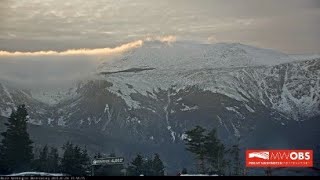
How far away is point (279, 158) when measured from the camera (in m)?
172

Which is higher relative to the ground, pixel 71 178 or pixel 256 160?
pixel 256 160

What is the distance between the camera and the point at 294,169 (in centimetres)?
17138

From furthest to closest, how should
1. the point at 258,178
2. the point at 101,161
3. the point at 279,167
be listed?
the point at 101,161 → the point at 279,167 → the point at 258,178

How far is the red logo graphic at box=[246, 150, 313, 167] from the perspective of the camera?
170000mm

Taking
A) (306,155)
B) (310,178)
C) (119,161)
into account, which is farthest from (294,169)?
(310,178)

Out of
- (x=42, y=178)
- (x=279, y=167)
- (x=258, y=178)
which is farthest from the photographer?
(x=279, y=167)

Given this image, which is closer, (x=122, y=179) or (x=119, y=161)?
(x=122, y=179)

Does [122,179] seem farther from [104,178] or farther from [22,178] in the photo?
[22,178]

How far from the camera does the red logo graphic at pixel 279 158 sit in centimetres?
17000

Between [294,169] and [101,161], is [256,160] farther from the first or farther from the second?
[101,161]

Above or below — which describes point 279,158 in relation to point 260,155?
below

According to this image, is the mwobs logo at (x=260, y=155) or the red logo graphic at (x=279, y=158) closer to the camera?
the red logo graphic at (x=279, y=158)

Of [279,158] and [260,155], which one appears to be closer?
[279,158]

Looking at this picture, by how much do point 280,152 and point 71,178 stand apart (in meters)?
84.9
